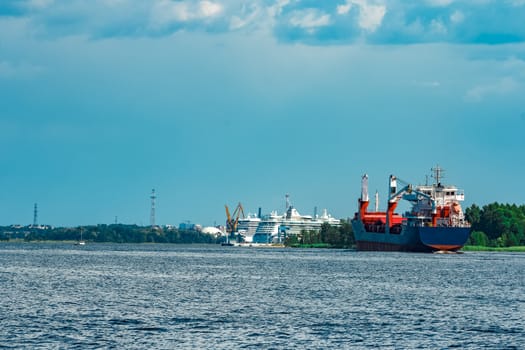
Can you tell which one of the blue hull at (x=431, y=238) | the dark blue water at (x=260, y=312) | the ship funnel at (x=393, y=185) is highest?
the ship funnel at (x=393, y=185)

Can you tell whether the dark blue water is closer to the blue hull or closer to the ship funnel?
the blue hull

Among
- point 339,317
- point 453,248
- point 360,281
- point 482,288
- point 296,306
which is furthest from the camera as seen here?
point 453,248

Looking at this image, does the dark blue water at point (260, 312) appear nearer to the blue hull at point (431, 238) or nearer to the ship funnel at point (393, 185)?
the blue hull at point (431, 238)

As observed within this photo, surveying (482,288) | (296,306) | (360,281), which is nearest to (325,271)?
(360,281)

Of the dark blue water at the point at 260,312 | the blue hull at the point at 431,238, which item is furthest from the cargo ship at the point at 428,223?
the dark blue water at the point at 260,312

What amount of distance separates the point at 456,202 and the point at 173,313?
125811 millimetres

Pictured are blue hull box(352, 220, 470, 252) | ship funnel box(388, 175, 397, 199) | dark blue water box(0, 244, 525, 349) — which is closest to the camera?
dark blue water box(0, 244, 525, 349)

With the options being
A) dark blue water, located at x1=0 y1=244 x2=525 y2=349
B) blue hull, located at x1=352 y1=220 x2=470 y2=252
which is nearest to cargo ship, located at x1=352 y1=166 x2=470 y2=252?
blue hull, located at x1=352 y1=220 x2=470 y2=252

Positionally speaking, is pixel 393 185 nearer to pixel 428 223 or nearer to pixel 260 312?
pixel 428 223

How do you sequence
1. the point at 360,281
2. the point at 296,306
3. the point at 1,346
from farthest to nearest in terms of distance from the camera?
the point at 360,281 → the point at 296,306 → the point at 1,346

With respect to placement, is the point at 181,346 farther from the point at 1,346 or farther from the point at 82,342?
the point at 1,346

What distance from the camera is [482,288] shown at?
259ft

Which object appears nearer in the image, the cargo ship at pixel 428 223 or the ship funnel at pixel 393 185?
the cargo ship at pixel 428 223

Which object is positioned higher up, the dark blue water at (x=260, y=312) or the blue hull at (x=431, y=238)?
the blue hull at (x=431, y=238)
